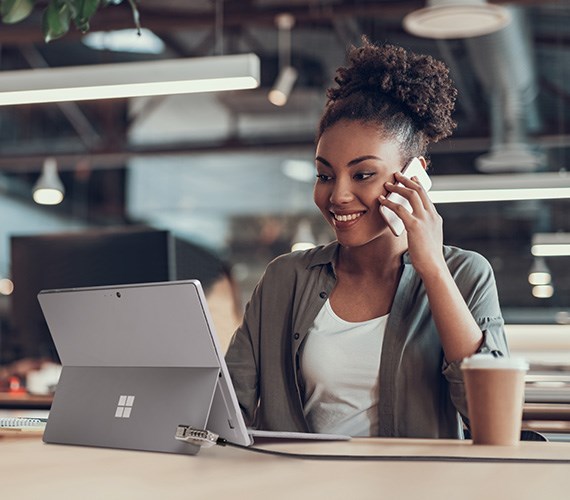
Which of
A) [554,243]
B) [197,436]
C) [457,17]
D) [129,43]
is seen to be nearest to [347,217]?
[197,436]

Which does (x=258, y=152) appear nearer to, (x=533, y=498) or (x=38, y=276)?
(x=38, y=276)

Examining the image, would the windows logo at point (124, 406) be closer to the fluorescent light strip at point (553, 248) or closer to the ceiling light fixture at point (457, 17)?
the ceiling light fixture at point (457, 17)

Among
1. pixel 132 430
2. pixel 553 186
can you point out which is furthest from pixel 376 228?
pixel 553 186

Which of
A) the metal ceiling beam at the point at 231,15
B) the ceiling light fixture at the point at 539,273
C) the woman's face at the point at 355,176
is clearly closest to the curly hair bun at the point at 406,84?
the woman's face at the point at 355,176

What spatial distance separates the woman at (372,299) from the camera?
5.65 ft

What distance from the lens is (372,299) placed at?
1.91 m

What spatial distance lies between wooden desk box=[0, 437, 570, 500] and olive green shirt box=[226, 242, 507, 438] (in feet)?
1.14

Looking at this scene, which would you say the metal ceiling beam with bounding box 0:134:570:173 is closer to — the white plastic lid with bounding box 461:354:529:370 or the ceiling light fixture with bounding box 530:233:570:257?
the ceiling light fixture with bounding box 530:233:570:257

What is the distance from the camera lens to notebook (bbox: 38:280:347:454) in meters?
1.40

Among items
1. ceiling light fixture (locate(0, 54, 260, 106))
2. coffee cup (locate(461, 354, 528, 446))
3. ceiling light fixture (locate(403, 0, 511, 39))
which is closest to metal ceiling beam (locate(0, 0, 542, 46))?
ceiling light fixture (locate(403, 0, 511, 39))

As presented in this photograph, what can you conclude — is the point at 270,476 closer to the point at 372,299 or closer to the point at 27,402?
the point at 372,299

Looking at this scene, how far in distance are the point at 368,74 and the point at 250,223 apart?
1071cm

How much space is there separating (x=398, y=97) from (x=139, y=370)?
2.68ft

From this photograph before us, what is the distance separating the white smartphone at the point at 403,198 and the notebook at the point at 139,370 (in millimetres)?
490
